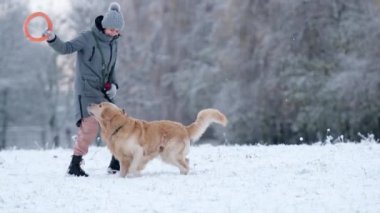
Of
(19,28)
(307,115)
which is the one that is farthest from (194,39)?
(19,28)

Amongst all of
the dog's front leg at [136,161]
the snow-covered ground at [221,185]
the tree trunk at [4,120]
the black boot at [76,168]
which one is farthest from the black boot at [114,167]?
the tree trunk at [4,120]

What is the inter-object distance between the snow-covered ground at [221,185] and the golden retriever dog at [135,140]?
21 cm

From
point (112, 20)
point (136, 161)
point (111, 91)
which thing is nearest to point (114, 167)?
point (136, 161)

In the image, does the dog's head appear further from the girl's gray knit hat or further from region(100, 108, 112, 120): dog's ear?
the girl's gray knit hat

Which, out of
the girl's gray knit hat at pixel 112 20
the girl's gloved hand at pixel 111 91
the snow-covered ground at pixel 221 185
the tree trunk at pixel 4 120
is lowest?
the snow-covered ground at pixel 221 185

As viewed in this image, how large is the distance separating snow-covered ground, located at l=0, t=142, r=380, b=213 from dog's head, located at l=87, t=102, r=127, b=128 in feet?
2.31

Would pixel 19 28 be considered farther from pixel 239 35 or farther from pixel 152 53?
pixel 239 35

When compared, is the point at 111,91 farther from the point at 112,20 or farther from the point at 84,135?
the point at 112,20

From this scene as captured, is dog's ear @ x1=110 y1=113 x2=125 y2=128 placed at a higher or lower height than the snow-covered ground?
higher

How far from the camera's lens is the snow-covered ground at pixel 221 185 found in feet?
18.7

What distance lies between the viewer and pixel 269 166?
8.16 meters

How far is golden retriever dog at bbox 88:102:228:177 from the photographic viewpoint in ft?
25.6

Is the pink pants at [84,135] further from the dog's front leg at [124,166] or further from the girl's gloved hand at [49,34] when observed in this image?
the girl's gloved hand at [49,34]

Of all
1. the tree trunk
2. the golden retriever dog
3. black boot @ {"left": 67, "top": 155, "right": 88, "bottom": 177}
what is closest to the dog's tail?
the golden retriever dog
